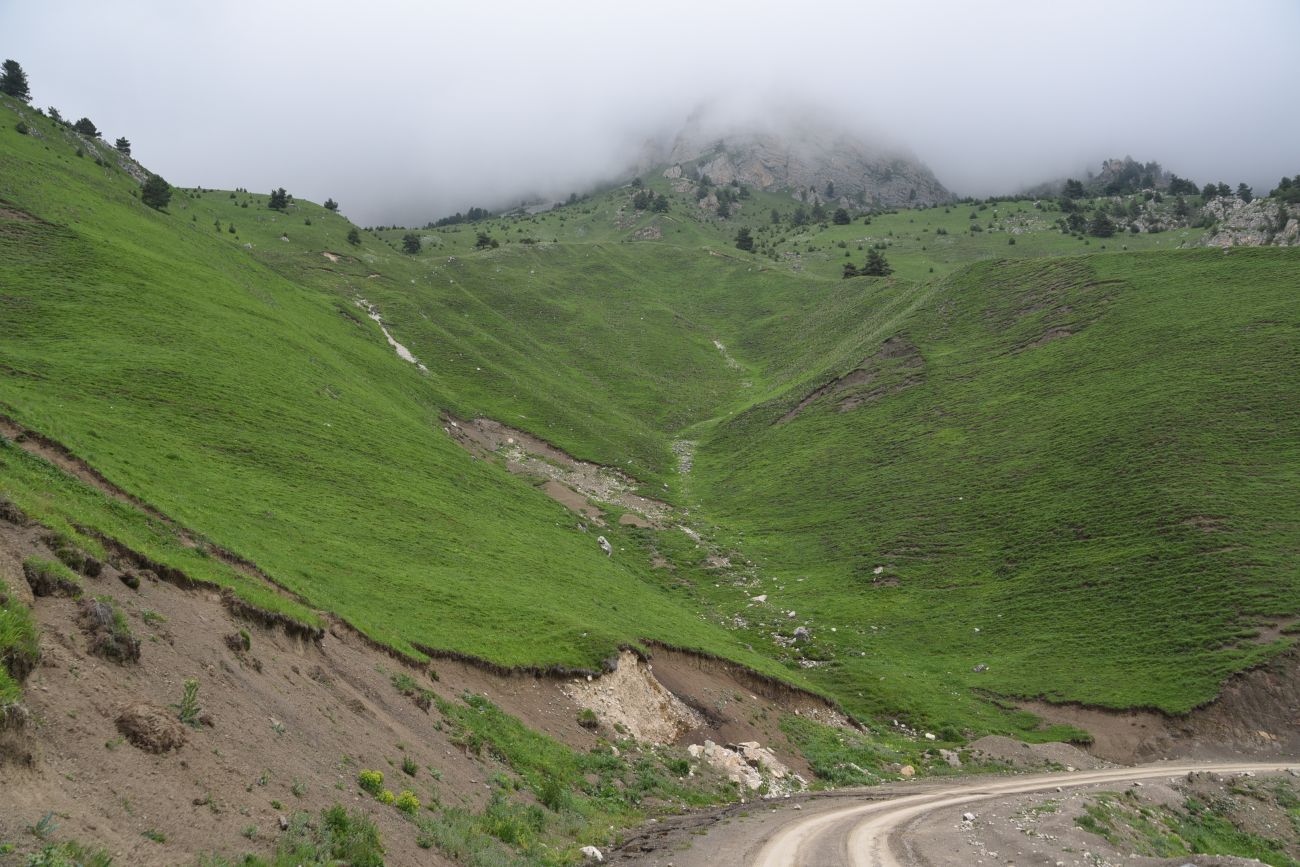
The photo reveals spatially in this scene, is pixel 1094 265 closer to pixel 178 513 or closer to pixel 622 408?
pixel 622 408

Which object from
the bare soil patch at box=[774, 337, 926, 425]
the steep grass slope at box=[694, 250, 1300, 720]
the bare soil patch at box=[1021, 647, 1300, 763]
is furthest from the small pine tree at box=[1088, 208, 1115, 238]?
the bare soil patch at box=[1021, 647, 1300, 763]

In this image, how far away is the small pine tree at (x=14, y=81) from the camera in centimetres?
11200

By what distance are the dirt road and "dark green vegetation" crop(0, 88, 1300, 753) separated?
736 cm

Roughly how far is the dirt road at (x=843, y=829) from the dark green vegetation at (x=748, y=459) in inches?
290

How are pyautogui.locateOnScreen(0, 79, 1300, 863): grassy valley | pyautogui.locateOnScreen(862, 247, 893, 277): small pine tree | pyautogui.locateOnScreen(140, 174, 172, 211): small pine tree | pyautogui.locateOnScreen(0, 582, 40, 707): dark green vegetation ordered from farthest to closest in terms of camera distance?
pyautogui.locateOnScreen(862, 247, 893, 277): small pine tree
pyautogui.locateOnScreen(140, 174, 172, 211): small pine tree
pyautogui.locateOnScreen(0, 79, 1300, 863): grassy valley
pyautogui.locateOnScreen(0, 582, 40, 707): dark green vegetation

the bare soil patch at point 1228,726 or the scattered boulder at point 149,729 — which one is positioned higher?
the scattered boulder at point 149,729

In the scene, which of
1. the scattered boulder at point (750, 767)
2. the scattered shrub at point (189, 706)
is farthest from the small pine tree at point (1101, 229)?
the scattered shrub at point (189, 706)

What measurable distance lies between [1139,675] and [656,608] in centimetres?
3079

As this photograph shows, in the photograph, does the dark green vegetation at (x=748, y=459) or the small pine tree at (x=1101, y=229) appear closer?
the dark green vegetation at (x=748, y=459)

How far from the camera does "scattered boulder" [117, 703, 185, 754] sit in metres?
12.4

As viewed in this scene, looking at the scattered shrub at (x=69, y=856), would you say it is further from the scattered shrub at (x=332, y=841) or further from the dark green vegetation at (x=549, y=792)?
the dark green vegetation at (x=549, y=792)

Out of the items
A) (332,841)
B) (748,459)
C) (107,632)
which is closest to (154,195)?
(748,459)

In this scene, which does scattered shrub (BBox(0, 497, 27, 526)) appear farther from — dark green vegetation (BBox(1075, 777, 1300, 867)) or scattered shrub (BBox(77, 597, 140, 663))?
dark green vegetation (BBox(1075, 777, 1300, 867))

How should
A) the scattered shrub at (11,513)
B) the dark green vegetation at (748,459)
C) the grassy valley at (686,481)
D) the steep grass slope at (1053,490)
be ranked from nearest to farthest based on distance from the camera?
the scattered shrub at (11,513)
the grassy valley at (686,481)
the dark green vegetation at (748,459)
the steep grass slope at (1053,490)
